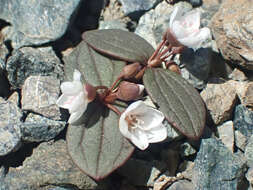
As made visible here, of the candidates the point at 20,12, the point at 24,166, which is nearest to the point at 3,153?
the point at 24,166

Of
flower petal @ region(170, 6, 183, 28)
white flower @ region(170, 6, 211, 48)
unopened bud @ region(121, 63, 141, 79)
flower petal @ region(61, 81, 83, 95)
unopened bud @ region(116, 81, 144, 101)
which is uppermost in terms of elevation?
flower petal @ region(170, 6, 183, 28)

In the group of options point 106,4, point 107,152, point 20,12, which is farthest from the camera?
point 106,4

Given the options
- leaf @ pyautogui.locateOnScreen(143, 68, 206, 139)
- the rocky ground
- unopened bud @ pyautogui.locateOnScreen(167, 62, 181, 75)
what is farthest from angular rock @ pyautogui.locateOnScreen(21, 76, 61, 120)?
unopened bud @ pyautogui.locateOnScreen(167, 62, 181, 75)

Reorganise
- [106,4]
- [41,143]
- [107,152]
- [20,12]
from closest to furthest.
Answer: [107,152] → [41,143] → [20,12] → [106,4]

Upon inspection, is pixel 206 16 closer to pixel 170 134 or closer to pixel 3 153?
pixel 170 134

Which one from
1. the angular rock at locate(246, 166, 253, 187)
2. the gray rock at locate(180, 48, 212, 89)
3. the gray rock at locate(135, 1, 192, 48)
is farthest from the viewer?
the gray rock at locate(135, 1, 192, 48)

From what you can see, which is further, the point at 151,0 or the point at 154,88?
the point at 151,0

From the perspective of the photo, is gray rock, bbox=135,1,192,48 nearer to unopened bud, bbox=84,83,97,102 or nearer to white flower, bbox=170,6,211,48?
white flower, bbox=170,6,211,48

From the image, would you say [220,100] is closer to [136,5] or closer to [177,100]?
[177,100]
